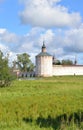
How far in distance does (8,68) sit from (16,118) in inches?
1327

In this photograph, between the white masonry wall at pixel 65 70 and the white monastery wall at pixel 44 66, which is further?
the white masonry wall at pixel 65 70

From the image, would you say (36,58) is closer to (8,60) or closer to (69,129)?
(8,60)

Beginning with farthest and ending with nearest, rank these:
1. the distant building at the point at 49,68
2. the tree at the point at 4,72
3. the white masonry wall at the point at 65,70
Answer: the white masonry wall at the point at 65,70, the distant building at the point at 49,68, the tree at the point at 4,72

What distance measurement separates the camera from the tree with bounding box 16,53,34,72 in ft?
420

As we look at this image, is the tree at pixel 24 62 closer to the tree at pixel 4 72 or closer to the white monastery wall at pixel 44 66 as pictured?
the white monastery wall at pixel 44 66

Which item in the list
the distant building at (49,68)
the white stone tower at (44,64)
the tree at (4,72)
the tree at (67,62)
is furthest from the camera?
the tree at (67,62)

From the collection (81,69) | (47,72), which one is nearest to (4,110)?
(47,72)

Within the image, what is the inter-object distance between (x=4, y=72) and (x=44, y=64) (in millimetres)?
69032

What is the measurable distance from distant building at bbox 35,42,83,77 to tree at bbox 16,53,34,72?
8.18 metres

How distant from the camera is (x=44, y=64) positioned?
4592 inches

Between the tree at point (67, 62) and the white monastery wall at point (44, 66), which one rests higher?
the tree at point (67, 62)

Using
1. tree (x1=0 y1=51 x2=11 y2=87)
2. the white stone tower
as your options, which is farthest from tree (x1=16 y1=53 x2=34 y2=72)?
tree (x1=0 y1=51 x2=11 y2=87)

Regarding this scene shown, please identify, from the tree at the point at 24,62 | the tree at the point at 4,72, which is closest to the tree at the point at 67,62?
the tree at the point at 24,62

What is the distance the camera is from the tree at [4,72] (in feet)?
155
